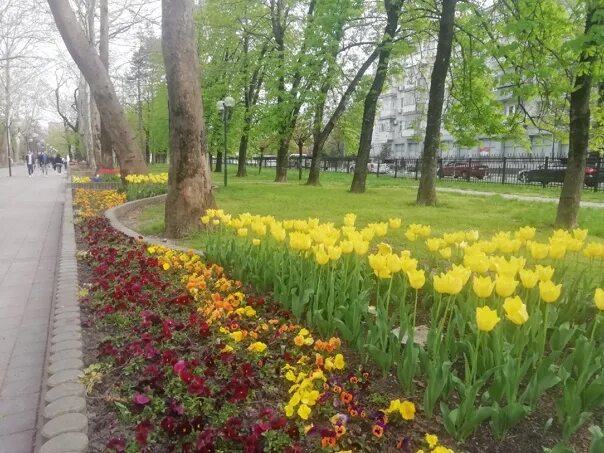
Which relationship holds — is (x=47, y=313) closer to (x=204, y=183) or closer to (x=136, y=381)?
(x=136, y=381)

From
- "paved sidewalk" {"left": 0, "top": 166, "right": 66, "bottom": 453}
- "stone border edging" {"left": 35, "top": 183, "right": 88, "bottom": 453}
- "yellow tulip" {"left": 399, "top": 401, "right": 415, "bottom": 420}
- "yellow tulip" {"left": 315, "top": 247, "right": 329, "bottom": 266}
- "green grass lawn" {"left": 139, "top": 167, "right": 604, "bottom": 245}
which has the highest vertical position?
"yellow tulip" {"left": 315, "top": 247, "right": 329, "bottom": 266}

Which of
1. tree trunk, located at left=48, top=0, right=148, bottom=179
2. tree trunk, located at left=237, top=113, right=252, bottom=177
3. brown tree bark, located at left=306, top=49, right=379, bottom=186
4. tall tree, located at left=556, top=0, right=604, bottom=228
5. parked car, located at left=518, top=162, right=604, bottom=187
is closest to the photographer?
tall tree, located at left=556, top=0, right=604, bottom=228

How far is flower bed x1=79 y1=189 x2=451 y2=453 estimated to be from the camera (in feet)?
7.06

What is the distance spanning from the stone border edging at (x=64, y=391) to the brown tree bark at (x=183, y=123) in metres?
3.08

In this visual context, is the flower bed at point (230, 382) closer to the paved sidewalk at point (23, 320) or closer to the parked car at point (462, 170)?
the paved sidewalk at point (23, 320)

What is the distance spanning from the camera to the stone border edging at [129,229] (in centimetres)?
652

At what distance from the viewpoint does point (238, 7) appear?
2166cm

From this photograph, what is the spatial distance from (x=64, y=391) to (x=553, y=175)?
2486cm

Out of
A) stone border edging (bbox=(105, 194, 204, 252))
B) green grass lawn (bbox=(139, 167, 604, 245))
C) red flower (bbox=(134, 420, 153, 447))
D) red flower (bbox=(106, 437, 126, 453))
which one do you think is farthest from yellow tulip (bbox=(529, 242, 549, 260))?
green grass lawn (bbox=(139, 167, 604, 245))

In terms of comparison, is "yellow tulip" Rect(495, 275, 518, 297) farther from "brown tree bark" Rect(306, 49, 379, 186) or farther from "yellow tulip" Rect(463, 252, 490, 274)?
"brown tree bark" Rect(306, 49, 379, 186)

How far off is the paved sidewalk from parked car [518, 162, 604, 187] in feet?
66.2

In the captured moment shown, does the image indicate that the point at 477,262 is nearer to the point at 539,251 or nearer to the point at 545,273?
the point at 545,273

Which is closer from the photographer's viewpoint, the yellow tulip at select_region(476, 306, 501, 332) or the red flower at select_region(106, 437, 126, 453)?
the red flower at select_region(106, 437, 126, 453)

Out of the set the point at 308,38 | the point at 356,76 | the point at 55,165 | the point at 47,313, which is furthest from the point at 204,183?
the point at 55,165
